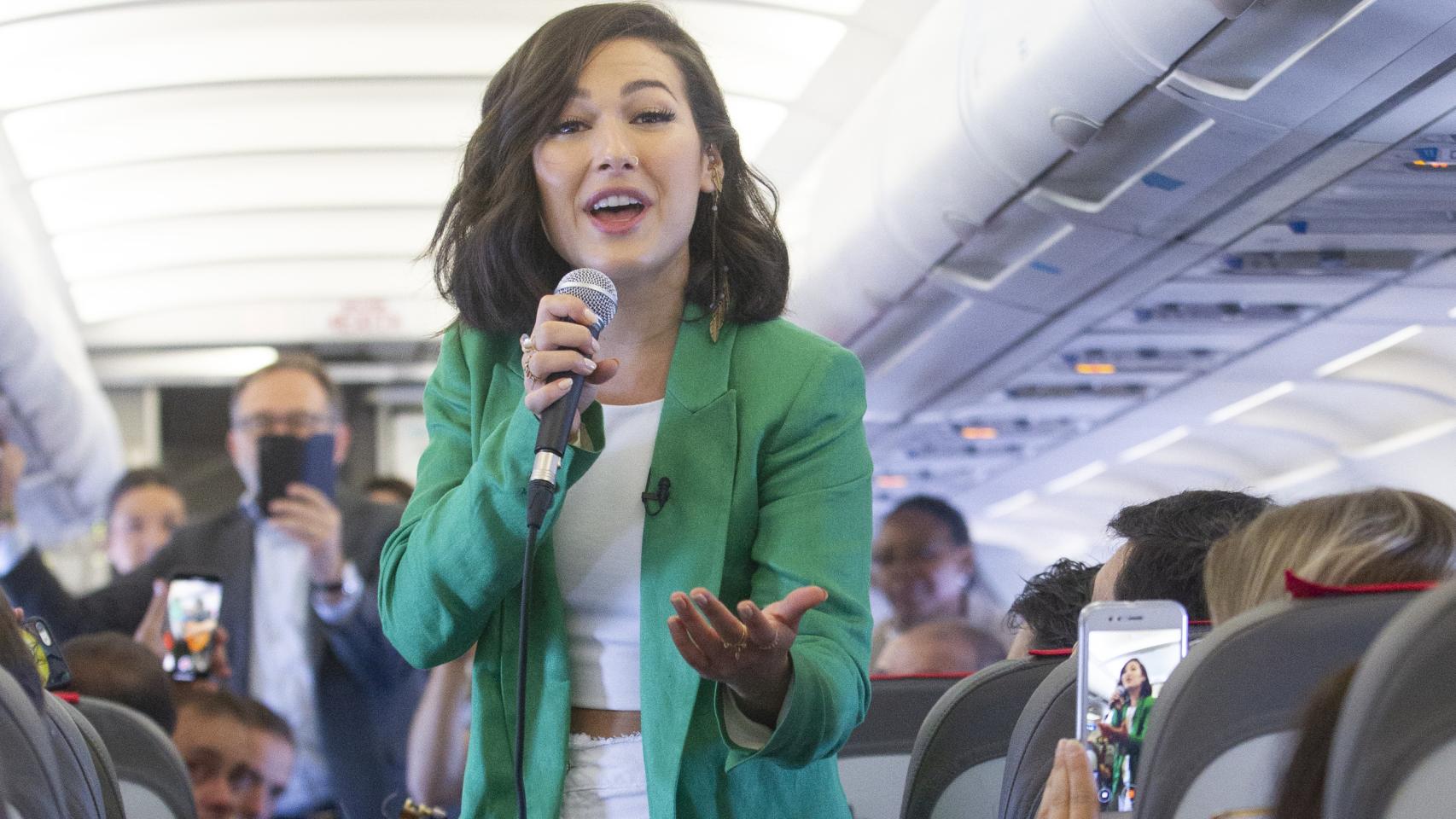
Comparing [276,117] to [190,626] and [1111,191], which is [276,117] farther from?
[1111,191]

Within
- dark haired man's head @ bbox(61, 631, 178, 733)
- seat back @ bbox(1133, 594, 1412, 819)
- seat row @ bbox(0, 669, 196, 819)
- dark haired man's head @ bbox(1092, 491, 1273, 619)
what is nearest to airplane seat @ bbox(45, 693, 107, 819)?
seat row @ bbox(0, 669, 196, 819)

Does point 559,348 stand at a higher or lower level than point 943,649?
higher

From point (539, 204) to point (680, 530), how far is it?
1.49 ft

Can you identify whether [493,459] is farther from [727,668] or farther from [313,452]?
[313,452]

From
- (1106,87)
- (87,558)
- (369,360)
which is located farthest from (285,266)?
(1106,87)

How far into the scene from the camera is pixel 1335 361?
8.34 meters

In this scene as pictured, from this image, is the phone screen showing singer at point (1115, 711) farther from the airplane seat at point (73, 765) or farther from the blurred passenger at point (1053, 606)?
the airplane seat at point (73, 765)

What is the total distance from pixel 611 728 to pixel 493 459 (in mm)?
Answer: 341

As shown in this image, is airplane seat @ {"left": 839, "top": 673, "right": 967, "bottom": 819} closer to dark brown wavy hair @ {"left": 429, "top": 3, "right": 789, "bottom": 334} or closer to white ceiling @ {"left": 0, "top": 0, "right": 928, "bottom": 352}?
dark brown wavy hair @ {"left": 429, "top": 3, "right": 789, "bottom": 334}

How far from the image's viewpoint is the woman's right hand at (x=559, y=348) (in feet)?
5.26

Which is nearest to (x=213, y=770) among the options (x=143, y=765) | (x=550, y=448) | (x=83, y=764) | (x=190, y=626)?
(x=190, y=626)

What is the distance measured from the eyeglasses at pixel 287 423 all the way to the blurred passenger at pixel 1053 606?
9.13 feet

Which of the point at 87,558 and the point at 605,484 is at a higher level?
the point at 87,558

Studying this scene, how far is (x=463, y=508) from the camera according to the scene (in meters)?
1.70
